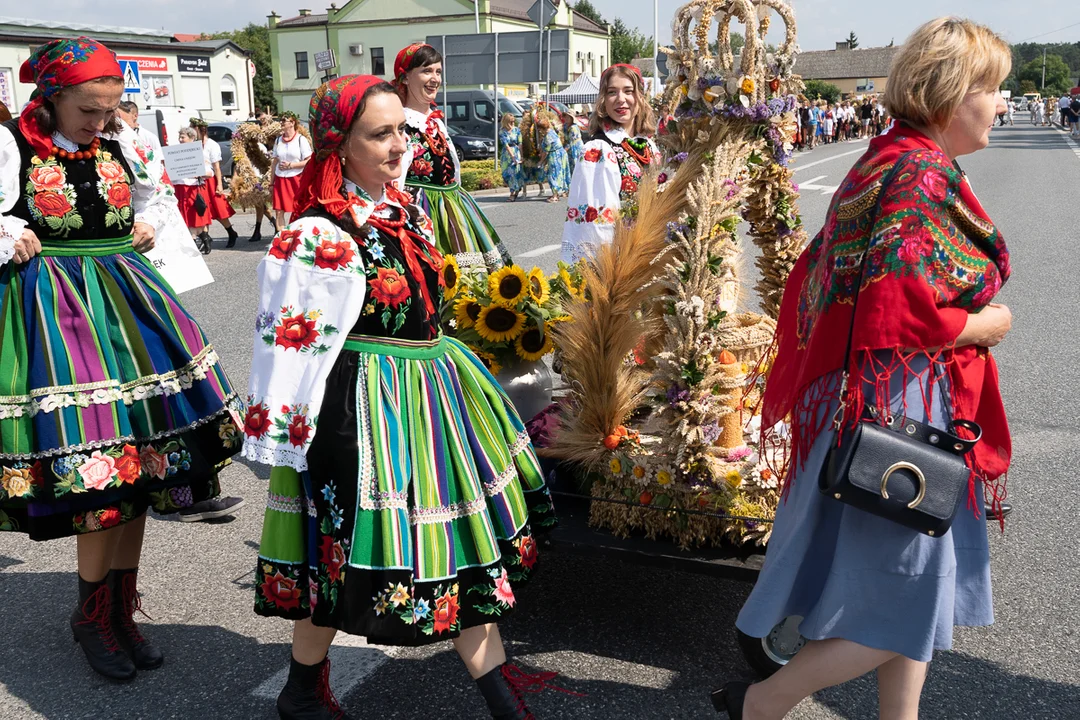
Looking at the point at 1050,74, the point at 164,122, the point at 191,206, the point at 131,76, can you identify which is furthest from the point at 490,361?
the point at 1050,74

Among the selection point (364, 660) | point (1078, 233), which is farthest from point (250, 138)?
point (364, 660)

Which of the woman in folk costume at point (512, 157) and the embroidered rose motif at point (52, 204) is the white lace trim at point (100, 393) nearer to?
the embroidered rose motif at point (52, 204)

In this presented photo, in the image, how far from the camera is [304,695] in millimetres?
2701

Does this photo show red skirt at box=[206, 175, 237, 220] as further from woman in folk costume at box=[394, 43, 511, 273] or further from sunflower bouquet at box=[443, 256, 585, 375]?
sunflower bouquet at box=[443, 256, 585, 375]

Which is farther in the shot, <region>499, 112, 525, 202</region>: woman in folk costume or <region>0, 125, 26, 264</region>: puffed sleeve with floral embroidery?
<region>499, 112, 525, 202</region>: woman in folk costume

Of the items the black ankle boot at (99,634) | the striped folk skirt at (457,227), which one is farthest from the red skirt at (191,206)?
the black ankle boot at (99,634)

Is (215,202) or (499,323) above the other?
(499,323)

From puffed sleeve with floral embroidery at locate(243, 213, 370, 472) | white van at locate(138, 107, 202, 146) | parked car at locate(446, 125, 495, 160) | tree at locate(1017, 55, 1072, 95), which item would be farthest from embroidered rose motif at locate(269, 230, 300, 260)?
tree at locate(1017, 55, 1072, 95)

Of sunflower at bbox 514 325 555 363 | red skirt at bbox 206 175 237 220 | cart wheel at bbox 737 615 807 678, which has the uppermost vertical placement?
sunflower at bbox 514 325 555 363

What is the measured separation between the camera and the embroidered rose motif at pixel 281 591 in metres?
2.62

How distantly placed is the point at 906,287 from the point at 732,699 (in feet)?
3.88

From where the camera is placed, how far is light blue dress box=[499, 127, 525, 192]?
17.8m

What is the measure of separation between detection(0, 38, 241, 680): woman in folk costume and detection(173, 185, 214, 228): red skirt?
30.6 feet

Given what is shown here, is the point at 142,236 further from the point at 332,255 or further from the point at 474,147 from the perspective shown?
the point at 474,147
